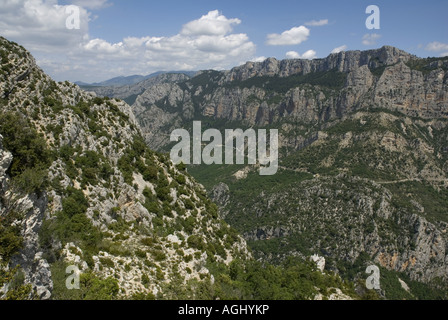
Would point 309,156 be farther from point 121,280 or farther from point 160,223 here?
point 121,280

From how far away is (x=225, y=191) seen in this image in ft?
618

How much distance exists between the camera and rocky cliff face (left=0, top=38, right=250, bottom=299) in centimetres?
2045

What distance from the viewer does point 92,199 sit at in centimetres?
3500

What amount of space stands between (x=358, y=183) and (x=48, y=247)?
13459 cm

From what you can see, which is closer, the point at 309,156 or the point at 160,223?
the point at 160,223

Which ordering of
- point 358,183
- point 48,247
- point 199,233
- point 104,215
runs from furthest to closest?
point 358,183, point 199,233, point 104,215, point 48,247

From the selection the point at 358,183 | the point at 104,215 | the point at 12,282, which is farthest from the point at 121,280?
the point at 358,183

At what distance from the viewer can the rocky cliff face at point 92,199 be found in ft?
67.1

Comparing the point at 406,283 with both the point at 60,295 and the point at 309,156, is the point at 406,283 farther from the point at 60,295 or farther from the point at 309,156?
the point at 60,295

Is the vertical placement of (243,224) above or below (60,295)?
below

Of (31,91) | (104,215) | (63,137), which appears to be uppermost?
(31,91)

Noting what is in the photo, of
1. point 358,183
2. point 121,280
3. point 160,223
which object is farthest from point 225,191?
point 121,280

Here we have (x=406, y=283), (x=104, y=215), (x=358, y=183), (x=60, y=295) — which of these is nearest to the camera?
(x=60, y=295)

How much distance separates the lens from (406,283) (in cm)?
11131
